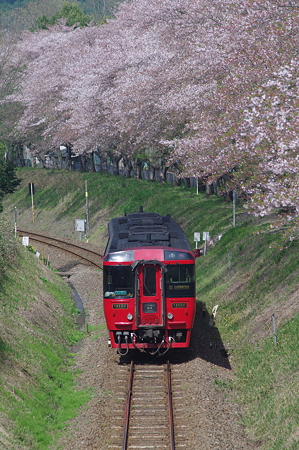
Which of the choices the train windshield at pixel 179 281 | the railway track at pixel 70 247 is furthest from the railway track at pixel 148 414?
the railway track at pixel 70 247

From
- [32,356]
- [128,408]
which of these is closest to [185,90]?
[32,356]

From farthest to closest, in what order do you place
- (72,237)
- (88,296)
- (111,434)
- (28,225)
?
(28,225)
(72,237)
(88,296)
(111,434)

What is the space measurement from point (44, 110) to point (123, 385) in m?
43.6

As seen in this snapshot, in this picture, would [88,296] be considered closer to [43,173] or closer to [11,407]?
[11,407]

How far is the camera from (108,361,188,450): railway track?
12625mm

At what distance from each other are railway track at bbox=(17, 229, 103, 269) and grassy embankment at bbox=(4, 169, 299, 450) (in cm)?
201

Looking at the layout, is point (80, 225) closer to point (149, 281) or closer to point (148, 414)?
point (149, 281)

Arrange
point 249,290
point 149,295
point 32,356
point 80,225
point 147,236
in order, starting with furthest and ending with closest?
point 80,225 → point 249,290 → point 147,236 → point 149,295 → point 32,356

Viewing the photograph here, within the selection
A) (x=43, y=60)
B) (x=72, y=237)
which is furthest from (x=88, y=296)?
(x=43, y=60)

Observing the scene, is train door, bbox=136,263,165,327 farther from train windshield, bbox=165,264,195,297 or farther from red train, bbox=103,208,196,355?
train windshield, bbox=165,264,195,297

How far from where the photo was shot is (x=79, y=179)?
5678 cm

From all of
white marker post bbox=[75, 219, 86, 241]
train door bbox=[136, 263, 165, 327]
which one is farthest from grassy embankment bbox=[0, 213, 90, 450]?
white marker post bbox=[75, 219, 86, 241]

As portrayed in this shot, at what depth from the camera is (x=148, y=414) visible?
46.5 ft

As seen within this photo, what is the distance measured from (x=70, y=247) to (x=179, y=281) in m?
25.4
